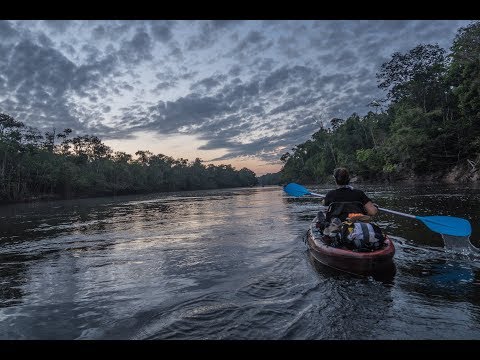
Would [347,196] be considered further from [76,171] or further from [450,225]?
[76,171]

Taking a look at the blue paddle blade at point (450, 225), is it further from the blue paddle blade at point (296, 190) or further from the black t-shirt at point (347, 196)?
the blue paddle blade at point (296, 190)

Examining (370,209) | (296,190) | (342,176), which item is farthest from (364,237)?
(296,190)

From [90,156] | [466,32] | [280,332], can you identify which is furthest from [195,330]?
[90,156]

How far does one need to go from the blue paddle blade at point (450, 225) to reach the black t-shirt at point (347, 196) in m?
1.40

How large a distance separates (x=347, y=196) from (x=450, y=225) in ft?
6.32

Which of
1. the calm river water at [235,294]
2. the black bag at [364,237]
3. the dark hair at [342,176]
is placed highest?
the dark hair at [342,176]

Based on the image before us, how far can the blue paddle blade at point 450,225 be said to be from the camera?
18.2 feet

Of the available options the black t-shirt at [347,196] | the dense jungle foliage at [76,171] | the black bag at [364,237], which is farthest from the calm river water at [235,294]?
the dense jungle foliage at [76,171]

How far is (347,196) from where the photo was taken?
18.9ft

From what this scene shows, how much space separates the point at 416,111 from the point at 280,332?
124 feet

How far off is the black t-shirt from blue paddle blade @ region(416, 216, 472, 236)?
1.40 m

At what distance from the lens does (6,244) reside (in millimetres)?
9969

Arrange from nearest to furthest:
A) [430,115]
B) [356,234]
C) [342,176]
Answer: [356,234]
[342,176]
[430,115]

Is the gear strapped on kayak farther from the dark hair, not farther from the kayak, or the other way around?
the dark hair
